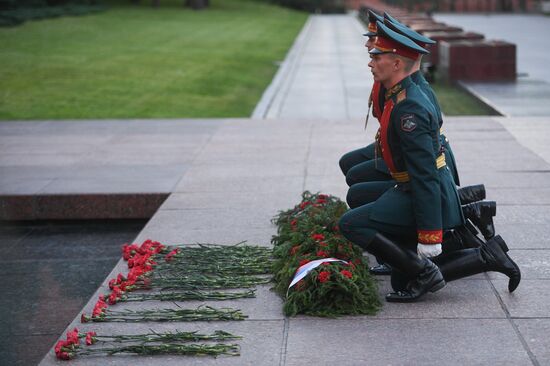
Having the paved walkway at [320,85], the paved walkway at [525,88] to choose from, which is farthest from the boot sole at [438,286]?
the paved walkway at [320,85]

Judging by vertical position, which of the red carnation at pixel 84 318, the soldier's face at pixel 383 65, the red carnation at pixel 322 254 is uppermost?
the soldier's face at pixel 383 65

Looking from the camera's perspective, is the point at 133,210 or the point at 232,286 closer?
the point at 232,286

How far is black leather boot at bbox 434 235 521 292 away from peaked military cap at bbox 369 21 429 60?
3.94 ft

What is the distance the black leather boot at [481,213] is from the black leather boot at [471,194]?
14 cm

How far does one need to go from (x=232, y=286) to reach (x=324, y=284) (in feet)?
2.63

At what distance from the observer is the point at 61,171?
10.1 m

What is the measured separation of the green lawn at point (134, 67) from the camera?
16.0 m

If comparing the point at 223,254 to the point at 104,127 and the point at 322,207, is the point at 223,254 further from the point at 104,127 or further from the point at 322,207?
the point at 104,127

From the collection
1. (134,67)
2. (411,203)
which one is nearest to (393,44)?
(411,203)

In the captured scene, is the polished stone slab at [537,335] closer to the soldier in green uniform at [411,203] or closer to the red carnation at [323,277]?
the soldier in green uniform at [411,203]

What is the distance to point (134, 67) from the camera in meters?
21.9

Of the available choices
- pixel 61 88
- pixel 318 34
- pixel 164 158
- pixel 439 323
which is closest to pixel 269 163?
pixel 164 158

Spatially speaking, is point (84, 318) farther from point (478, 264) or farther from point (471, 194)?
point (471, 194)

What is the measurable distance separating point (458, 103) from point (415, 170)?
425 inches
